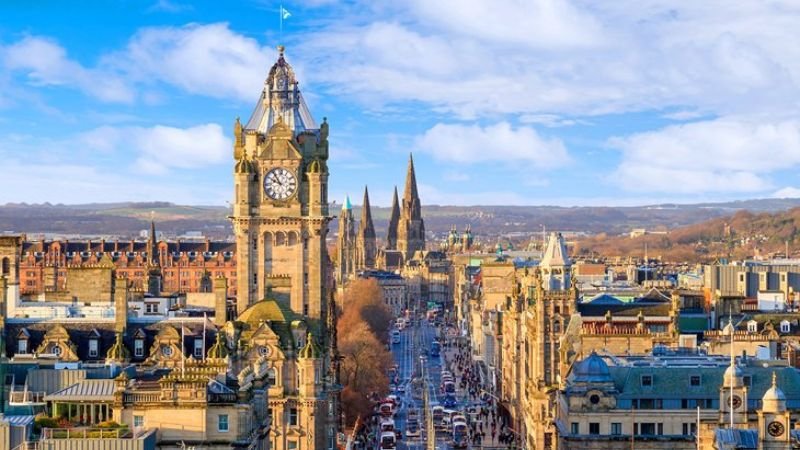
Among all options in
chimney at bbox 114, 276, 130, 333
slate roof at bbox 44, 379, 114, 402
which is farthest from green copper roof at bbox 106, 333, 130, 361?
slate roof at bbox 44, 379, 114, 402

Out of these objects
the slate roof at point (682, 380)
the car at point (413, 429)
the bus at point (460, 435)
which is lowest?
the car at point (413, 429)

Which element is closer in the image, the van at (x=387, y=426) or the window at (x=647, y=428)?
the window at (x=647, y=428)

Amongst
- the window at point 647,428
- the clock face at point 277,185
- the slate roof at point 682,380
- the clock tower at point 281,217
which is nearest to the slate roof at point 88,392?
the slate roof at point 682,380

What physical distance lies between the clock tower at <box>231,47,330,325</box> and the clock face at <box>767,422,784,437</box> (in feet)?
184

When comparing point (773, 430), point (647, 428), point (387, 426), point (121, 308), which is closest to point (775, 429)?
point (773, 430)

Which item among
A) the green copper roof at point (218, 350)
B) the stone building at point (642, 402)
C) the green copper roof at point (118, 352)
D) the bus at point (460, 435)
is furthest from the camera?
the bus at point (460, 435)

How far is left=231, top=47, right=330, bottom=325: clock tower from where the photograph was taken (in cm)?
11894

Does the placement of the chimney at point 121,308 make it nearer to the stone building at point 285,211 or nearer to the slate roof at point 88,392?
the stone building at point 285,211

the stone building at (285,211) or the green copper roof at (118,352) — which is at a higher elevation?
the stone building at (285,211)

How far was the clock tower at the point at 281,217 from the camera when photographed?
390 ft

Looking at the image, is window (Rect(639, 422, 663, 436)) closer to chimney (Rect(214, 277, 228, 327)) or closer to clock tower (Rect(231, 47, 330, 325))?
clock tower (Rect(231, 47, 330, 325))

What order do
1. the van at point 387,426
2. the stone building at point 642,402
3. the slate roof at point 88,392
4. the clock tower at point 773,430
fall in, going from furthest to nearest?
the van at point 387,426, the stone building at point 642,402, the slate roof at point 88,392, the clock tower at point 773,430

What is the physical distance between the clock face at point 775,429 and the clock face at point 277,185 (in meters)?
58.8

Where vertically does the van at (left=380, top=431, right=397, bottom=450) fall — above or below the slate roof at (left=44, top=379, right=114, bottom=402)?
below
